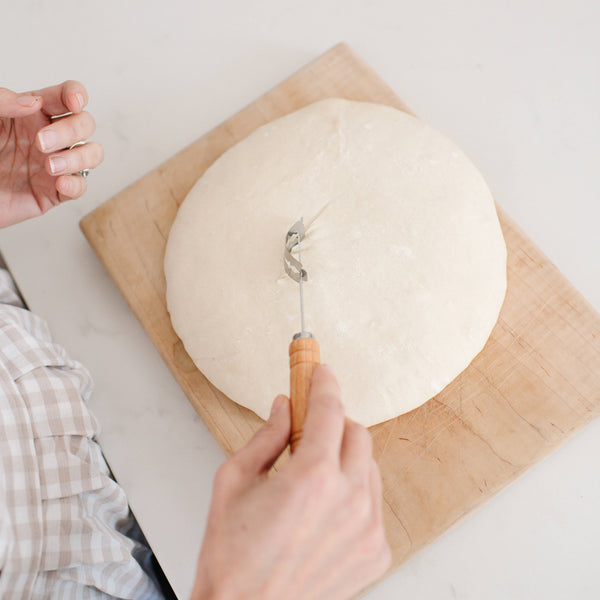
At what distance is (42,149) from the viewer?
836mm

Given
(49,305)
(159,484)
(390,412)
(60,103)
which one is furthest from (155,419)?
(60,103)

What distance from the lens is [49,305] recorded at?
43.4 inches

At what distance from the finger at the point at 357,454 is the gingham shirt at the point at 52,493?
18.9 inches

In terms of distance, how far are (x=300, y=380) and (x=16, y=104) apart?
60cm

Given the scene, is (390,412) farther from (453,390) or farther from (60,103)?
(60,103)

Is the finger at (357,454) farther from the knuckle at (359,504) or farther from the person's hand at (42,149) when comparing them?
the person's hand at (42,149)

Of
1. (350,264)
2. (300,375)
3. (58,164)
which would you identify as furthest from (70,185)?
(300,375)

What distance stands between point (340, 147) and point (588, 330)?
1.65 feet

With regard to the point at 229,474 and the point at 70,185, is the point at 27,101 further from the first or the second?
the point at 229,474

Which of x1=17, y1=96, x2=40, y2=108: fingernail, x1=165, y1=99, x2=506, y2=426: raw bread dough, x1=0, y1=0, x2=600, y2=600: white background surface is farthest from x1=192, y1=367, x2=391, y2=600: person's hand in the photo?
x1=17, y1=96, x2=40, y2=108: fingernail

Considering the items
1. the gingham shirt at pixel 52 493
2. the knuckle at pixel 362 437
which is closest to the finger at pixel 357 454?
the knuckle at pixel 362 437

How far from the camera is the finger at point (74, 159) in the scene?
2.87 feet

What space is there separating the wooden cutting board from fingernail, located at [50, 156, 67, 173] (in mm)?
218

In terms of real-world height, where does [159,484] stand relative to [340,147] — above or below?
below
